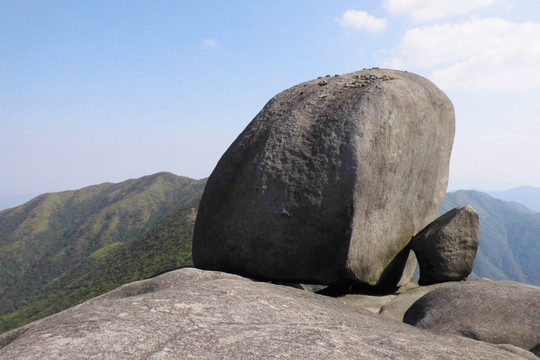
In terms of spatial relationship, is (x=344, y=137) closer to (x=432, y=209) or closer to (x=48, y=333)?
(x=432, y=209)

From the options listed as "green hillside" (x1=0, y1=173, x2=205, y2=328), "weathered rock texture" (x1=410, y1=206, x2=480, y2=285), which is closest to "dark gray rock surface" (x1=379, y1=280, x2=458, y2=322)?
"weathered rock texture" (x1=410, y1=206, x2=480, y2=285)

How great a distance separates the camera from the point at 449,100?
12562mm

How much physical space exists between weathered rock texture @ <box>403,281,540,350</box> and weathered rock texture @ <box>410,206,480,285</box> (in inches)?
81.5

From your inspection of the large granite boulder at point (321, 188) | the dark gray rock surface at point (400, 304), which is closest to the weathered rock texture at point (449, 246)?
the large granite boulder at point (321, 188)

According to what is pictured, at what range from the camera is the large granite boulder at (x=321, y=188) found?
9.06 meters

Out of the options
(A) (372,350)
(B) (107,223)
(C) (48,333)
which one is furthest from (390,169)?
(B) (107,223)

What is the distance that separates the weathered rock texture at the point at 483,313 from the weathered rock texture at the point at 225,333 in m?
1.83

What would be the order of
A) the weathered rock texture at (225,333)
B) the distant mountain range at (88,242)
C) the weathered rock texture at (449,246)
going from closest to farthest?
the weathered rock texture at (225,333), the weathered rock texture at (449,246), the distant mountain range at (88,242)

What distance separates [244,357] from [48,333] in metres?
1.91

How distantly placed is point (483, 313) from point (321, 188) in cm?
390

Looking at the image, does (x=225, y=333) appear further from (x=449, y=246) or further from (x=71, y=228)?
(x=71, y=228)

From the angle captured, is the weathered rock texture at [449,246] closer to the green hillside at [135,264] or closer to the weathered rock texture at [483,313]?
the weathered rock texture at [483,313]

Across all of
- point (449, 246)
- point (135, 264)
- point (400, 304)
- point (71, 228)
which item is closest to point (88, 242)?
point (71, 228)

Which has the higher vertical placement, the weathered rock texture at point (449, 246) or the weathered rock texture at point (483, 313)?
the weathered rock texture at point (449, 246)
